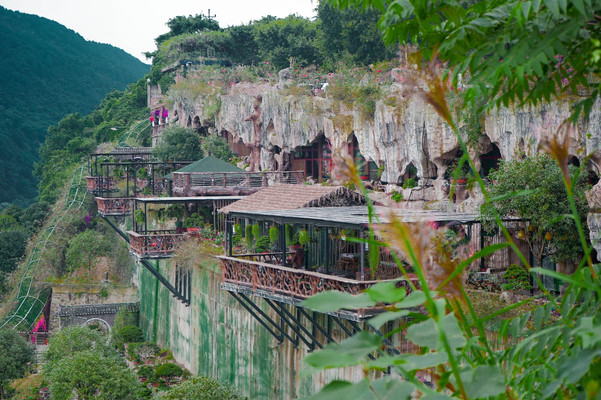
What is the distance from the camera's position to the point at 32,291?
33.2 meters

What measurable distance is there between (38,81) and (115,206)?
84.0 meters

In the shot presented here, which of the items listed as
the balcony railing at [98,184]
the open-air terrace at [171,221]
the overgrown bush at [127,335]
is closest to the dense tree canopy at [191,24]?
the balcony railing at [98,184]

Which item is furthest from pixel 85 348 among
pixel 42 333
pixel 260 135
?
pixel 260 135

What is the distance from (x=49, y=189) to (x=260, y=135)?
24977 mm

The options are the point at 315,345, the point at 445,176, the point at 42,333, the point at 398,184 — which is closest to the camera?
the point at 315,345

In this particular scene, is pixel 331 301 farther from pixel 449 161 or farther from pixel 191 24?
pixel 191 24

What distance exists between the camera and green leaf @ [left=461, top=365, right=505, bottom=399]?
1944mm

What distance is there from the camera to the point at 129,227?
1260 inches

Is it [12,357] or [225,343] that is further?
[12,357]

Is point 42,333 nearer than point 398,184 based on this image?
No

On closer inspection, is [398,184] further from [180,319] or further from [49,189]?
[49,189]

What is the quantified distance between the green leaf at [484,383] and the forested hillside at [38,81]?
84902 mm

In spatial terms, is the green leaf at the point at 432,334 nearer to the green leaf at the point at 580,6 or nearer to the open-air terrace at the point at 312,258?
the green leaf at the point at 580,6

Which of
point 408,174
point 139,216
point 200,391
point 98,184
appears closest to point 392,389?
point 200,391
